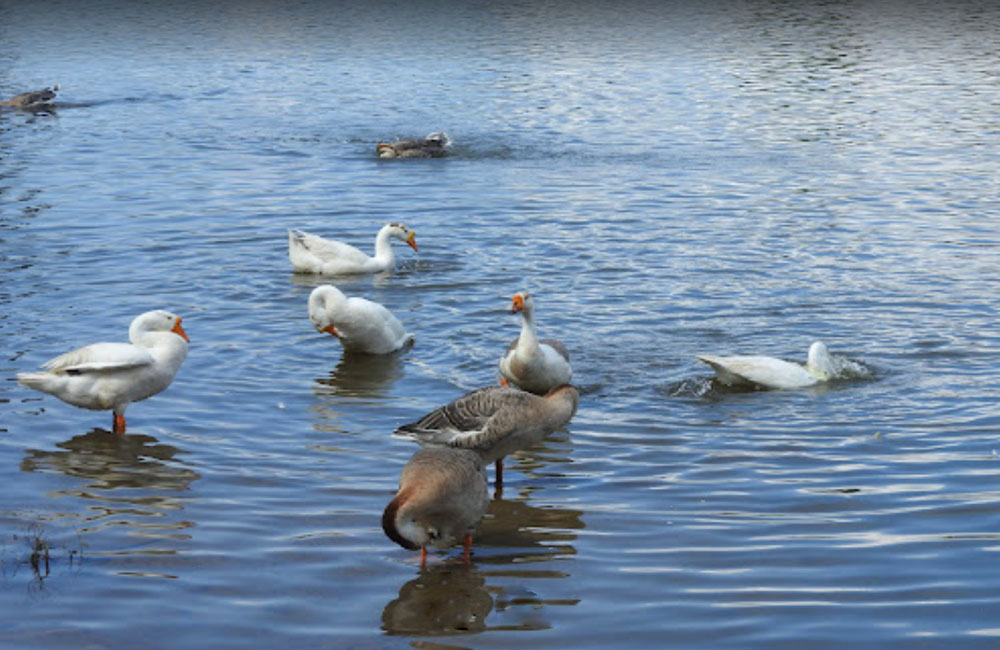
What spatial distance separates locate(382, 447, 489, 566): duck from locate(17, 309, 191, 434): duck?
12.6ft

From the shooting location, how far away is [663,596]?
29.3 feet

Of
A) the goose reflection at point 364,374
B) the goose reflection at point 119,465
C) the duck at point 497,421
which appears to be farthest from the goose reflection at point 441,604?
the goose reflection at point 364,374

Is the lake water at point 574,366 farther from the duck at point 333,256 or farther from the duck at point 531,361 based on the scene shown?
the duck at point 531,361

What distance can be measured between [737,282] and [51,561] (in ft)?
36.7

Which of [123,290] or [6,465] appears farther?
[123,290]

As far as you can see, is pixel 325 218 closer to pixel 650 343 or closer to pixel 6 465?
pixel 650 343

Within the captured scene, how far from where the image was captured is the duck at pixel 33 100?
127 feet

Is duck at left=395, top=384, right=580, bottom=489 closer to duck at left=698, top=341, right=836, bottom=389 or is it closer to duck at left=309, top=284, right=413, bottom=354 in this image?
duck at left=698, top=341, right=836, bottom=389

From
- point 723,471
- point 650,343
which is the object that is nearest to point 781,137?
point 650,343

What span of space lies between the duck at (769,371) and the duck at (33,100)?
29.8 metres

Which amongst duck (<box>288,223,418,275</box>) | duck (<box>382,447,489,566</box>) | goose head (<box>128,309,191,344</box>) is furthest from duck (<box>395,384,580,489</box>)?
duck (<box>288,223,418,275</box>)

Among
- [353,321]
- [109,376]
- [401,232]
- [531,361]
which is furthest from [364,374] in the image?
[401,232]

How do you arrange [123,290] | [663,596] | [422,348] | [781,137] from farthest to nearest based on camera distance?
[781,137]
[123,290]
[422,348]
[663,596]

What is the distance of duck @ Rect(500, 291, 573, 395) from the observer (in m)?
13.5
